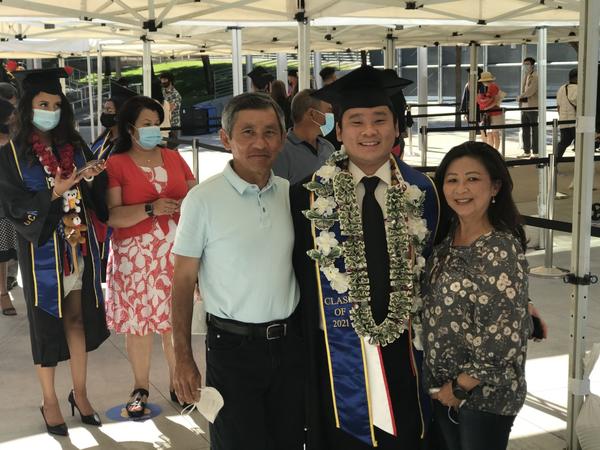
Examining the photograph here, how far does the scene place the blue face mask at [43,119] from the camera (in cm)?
465

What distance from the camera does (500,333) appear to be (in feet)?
9.12

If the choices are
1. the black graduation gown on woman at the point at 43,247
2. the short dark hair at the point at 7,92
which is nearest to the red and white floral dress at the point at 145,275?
the black graduation gown on woman at the point at 43,247

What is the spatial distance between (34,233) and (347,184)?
2.34m

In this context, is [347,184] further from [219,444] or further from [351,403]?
[219,444]

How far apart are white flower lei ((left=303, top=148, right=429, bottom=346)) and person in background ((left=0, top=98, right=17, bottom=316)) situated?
4.42 m

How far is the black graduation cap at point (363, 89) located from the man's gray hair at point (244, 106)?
31 centimetres

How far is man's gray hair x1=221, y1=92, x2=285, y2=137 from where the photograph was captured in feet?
10.3

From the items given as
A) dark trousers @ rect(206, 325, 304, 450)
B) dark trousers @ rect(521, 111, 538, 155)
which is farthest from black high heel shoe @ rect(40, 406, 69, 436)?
dark trousers @ rect(521, 111, 538, 155)

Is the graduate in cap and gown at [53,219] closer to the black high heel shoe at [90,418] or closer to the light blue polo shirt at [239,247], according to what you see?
the black high heel shoe at [90,418]

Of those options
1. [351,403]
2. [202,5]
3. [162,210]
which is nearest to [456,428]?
[351,403]

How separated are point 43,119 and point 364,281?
251cm

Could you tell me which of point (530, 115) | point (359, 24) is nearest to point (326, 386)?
point (359, 24)

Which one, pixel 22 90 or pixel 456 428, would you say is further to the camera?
pixel 22 90

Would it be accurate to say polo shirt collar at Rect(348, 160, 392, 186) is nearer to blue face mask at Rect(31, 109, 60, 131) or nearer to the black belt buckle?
the black belt buckle
